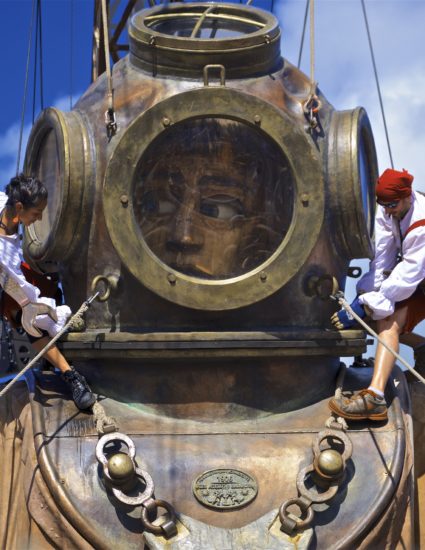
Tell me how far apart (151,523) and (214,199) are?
4.83ft

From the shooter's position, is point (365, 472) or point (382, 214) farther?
point (382, 214)

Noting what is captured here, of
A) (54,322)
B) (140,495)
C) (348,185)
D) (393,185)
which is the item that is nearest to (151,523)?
(140,495)

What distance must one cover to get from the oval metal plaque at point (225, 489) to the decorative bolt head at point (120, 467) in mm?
294

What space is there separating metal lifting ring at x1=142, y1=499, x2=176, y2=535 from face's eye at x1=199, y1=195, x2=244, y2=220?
4.29 ft

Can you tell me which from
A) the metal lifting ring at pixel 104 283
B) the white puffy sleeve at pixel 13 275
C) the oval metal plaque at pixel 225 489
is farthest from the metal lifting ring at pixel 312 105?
the oval metal plaque at pixel 225 489

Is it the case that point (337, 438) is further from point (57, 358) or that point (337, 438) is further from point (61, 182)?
point (61, 182)

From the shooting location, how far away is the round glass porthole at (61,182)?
5.52 m

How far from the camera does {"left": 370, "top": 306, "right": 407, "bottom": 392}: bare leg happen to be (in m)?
5.55

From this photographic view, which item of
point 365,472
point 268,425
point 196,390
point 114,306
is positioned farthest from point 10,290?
point 365,472

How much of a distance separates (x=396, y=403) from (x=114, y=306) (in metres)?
1.33

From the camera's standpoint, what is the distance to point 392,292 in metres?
5.58

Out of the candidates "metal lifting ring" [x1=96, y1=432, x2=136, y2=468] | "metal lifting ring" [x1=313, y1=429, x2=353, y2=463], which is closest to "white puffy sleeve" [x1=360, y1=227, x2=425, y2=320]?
"metal lifting ring" [x1=313, y1=429, x2=353, y2=463]

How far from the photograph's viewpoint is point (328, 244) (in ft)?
18.7

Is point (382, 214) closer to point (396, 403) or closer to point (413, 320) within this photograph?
point (413, 320)
